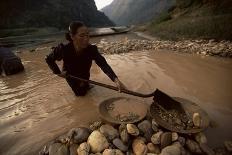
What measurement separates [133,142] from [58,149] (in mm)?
887

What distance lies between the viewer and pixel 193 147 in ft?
8.81

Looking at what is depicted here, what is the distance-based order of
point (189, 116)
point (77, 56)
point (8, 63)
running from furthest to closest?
1. point (8, 63)
2. point (77, 56)
3. point (189, 116)

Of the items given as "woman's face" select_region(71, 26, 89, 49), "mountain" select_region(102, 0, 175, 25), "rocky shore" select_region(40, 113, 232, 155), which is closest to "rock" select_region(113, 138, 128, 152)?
"rocky shore" select_region(40, 113, 232, 155)

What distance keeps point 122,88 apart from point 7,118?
76.8 inches

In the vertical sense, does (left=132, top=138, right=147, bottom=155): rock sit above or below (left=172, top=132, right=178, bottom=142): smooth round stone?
below

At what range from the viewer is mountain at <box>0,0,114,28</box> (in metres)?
35.5

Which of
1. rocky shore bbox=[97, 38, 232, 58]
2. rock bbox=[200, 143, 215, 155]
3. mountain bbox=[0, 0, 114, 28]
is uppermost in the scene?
rock bbox=[200, 143, 215, 155]

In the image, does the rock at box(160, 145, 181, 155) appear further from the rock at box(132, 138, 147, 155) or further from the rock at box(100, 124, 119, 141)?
the rock at box(100, 124, 119, 141)

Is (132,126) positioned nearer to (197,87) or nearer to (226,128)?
(226,128)

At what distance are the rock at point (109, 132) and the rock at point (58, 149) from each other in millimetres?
485

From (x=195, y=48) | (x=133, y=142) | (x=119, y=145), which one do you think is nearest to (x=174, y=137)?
(x=133, y=142)

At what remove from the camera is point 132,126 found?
2881 millimetres

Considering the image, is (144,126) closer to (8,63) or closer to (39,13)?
(8,63)

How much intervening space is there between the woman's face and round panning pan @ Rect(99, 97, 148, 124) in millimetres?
996
